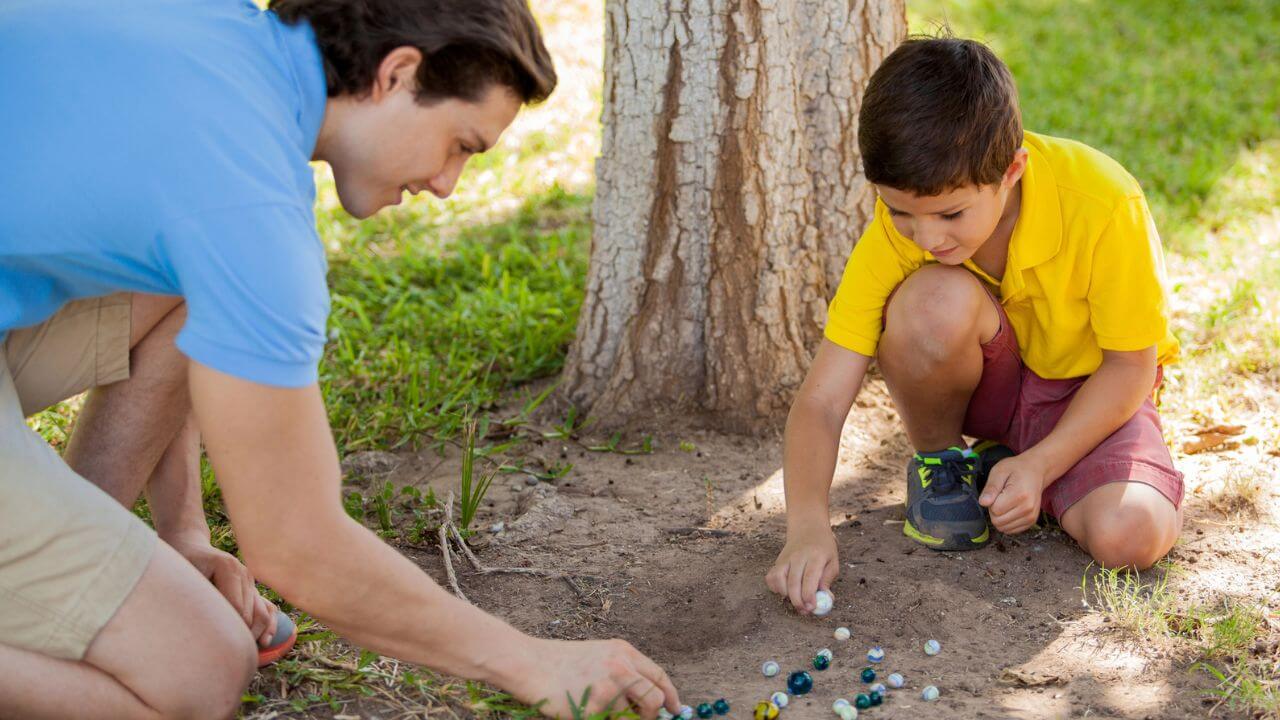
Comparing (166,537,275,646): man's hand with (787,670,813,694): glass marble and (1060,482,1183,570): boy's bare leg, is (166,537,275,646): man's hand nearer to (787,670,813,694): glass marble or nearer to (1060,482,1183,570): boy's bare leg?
(787,670,813,694): glass marble

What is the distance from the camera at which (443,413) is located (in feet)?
11.4

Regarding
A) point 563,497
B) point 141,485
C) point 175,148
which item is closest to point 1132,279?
point 563,497

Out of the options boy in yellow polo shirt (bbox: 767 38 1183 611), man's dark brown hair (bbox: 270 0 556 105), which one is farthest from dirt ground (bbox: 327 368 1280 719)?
man's dark brown hair (bbox: 270 0 556 105)

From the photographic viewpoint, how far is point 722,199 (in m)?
3.26

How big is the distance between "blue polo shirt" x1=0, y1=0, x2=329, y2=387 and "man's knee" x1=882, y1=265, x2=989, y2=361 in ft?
4.72

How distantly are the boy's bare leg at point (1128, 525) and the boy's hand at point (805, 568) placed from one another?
1.95 feet

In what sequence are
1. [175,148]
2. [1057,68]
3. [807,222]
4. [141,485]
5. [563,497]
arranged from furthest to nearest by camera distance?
[1057,68] < [807,222] < [563,497] < [141,485] < [175,148]

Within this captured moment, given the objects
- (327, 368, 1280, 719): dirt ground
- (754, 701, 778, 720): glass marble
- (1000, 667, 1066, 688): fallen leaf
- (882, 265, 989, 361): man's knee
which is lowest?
(327, 368, 1280, 719): dirt ground

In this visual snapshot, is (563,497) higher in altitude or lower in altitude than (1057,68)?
lower

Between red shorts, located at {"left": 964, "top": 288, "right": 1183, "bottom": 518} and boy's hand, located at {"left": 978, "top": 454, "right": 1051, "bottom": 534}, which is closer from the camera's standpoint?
boy's hand, located at {"left": 978, "top": 454, "right": 1051, "bottom": 534}

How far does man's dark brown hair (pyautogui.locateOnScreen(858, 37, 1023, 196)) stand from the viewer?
2439 mm

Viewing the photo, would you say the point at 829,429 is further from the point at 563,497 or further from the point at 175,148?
the point at 175,148

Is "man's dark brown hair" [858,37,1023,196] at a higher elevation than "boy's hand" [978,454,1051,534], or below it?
higher

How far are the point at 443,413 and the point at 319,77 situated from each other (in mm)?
1735
